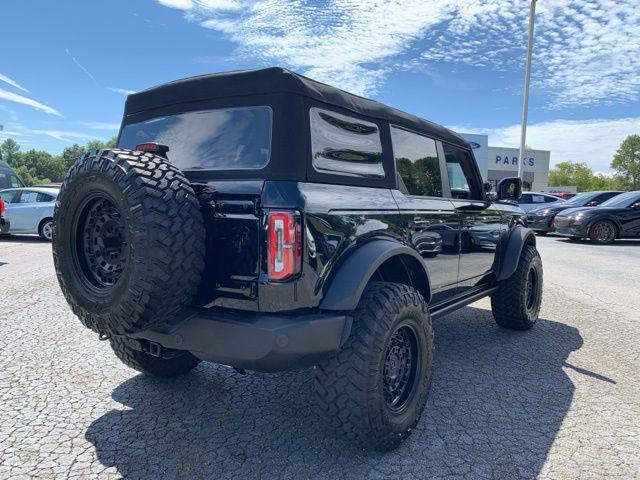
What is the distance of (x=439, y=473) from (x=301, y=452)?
740 mm

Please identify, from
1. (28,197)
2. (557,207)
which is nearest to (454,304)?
(28,197)

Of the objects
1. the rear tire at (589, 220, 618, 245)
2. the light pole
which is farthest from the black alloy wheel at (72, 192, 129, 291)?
the light pole

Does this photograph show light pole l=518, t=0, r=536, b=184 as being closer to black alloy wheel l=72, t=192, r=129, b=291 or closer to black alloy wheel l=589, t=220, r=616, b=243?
black alloy wheel l=589, t=220, r=616, b=243

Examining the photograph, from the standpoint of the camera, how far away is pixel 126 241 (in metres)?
2.17

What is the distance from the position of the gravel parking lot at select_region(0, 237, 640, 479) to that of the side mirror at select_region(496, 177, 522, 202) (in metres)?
1.43

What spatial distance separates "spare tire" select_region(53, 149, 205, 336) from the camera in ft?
6.79

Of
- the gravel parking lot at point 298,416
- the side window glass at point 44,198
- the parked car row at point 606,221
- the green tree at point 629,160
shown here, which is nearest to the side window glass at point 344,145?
the gravel parking lot at point 298,416

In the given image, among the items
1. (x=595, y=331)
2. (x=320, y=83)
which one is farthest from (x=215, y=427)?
(x=595, y=331)

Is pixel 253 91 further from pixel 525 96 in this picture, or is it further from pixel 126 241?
pixel 525 96

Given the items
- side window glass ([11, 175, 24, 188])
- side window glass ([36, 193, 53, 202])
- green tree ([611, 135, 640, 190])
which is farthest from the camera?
green tree ([611, 135, 640, 190])

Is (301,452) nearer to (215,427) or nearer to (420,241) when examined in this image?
(215,427)

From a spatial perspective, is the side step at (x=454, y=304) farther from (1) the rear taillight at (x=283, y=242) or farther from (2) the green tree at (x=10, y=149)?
(2) the green tree at (x=10, y=149)

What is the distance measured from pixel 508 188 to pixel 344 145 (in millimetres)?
2608

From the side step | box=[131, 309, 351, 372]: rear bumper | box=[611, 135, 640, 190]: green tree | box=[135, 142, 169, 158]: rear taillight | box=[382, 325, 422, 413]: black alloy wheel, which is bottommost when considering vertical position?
box=[382, 325, 422, 413]: black alloy wheel
